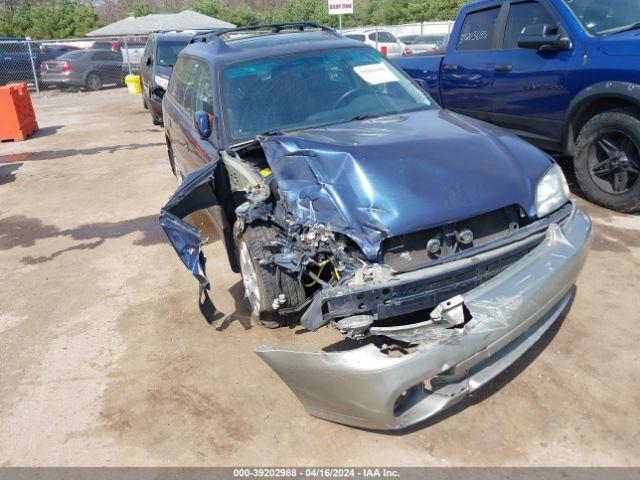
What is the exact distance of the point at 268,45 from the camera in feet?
14.6

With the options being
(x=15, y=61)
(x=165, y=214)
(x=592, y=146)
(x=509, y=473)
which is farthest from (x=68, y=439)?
(x=15, y=61)

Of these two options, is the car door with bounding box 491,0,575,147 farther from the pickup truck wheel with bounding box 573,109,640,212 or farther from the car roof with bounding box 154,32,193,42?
the car roof with bounding box 154,32,193,42

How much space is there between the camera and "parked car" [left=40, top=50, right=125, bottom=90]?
18.8 meters

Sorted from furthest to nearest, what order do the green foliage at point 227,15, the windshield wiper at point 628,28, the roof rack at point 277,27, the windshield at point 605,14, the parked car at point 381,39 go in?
the green foliage at point 227,15, the parked car at point 381,39, the roof rack at point 277,27, the windshield at point 605,14, the windshield wiper at point 628,28

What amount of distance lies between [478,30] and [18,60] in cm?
1782

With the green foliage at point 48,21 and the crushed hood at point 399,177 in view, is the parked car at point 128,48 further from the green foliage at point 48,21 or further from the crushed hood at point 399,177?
the crushed hood at point 399,177

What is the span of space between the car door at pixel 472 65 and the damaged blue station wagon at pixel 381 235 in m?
2.28

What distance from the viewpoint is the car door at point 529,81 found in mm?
5215

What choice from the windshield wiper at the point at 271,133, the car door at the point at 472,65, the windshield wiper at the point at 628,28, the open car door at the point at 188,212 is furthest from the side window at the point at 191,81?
the windshield wiper at the point at 628,28

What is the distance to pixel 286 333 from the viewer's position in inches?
139

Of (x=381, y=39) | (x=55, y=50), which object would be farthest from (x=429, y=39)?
(x=55, y=50)

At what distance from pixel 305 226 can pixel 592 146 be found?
3.55 m

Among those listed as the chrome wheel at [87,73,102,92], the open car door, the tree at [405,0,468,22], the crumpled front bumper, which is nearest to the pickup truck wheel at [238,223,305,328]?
the open car door

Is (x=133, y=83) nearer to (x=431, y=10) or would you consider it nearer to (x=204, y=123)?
(x=204, y=123)
